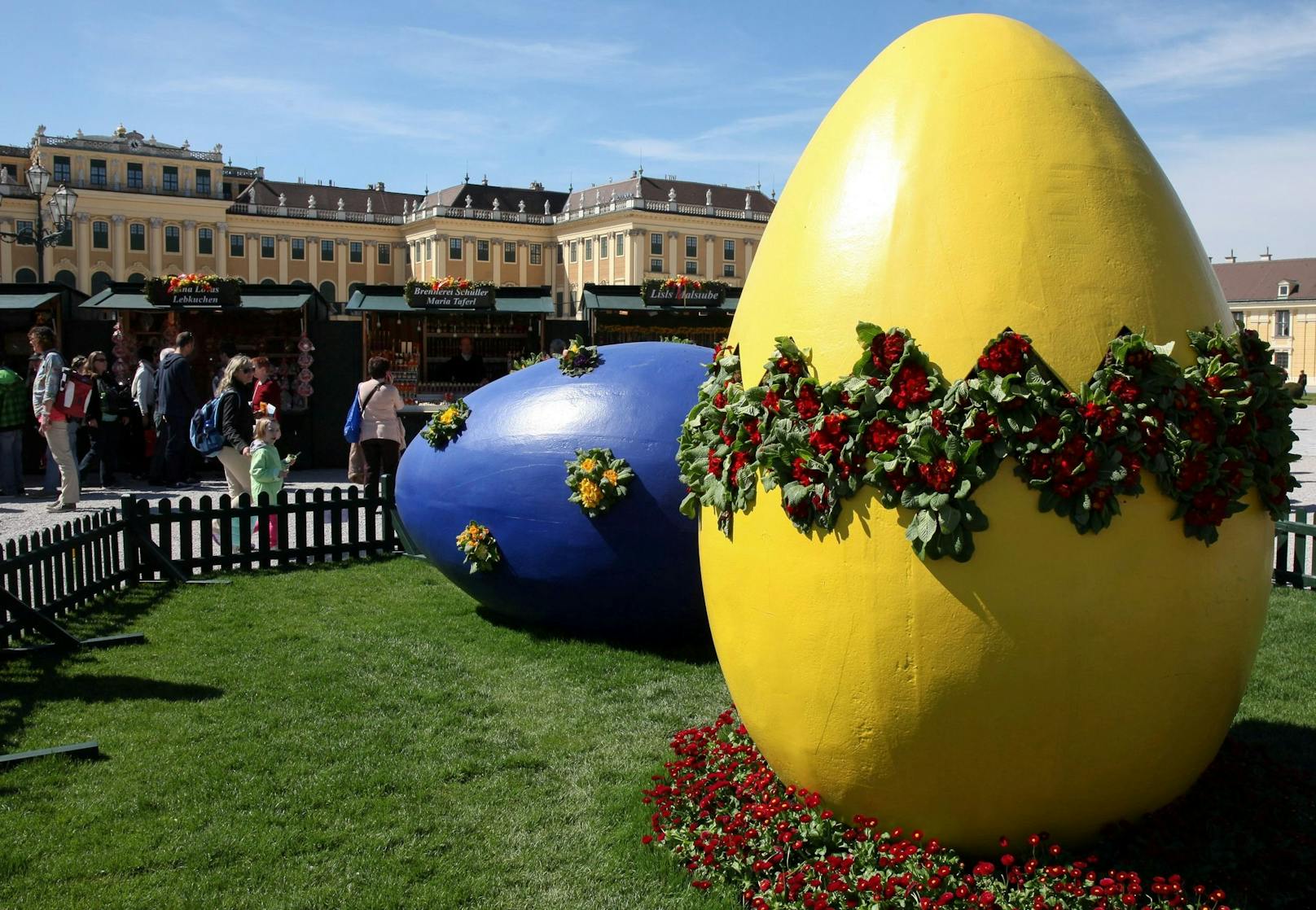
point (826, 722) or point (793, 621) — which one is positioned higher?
point (793, 621)

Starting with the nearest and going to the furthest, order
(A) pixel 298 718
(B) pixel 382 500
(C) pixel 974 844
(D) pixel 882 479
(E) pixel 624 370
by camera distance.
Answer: (D) pixel 882 479
(C) pixel 974 844
(A) pixel 298 718
(E) pixel 624 370
(B) pixel 382 500

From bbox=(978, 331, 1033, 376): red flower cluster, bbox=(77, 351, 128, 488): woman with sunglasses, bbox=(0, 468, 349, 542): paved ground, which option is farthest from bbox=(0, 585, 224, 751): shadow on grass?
bbox=(77, 351, 128, 488): woman with sunglasses

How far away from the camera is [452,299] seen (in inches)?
971

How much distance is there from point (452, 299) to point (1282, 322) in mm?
111619

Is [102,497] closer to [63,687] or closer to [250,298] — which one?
[250,298]

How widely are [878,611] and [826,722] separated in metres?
0.64

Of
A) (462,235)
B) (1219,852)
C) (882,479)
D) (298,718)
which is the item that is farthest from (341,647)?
(462,235)

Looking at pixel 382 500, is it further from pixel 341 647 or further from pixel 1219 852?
pixel 1219 852

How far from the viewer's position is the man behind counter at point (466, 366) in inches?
952

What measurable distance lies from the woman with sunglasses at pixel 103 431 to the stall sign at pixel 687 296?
38.2ft

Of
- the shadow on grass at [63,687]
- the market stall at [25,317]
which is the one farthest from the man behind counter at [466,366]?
the shadow on grass at [63,687]

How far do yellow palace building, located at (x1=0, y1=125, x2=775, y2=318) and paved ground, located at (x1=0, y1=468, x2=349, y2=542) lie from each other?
93.5 m

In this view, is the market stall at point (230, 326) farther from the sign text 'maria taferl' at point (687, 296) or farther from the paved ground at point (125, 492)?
the sign text 'maria taferl' at point (687, 296)

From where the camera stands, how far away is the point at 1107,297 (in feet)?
15.2
